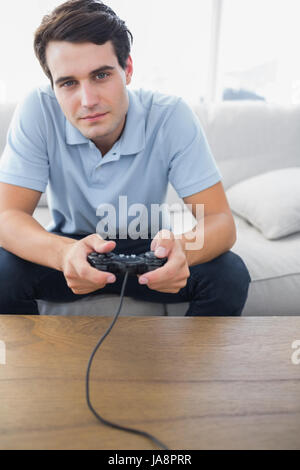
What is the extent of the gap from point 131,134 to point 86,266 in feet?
1.63

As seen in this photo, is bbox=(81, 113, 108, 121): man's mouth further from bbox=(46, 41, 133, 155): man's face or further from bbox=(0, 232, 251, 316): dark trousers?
bbox=(0, 232, 251, 316): dark trousers

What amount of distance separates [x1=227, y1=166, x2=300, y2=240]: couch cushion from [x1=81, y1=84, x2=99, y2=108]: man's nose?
0.68 meters

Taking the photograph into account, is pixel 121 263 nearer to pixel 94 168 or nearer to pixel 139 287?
pixel 139 287

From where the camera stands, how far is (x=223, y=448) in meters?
0.44

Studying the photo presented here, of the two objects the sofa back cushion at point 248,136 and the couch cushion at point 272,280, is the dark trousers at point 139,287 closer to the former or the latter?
the couch cushion at point 272,280

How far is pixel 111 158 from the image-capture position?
39.1 inches

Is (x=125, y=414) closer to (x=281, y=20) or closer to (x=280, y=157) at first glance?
(x=280, y=157)

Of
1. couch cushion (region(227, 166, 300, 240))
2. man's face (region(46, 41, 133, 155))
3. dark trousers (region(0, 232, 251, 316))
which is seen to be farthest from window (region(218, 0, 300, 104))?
dark trousers (region(0, 232, 251, 316))

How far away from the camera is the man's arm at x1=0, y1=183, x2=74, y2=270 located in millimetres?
811

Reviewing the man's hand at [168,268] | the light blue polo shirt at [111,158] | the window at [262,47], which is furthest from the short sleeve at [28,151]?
the window at [262,47]

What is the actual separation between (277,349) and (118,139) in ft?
2.19

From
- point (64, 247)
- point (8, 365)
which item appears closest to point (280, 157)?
point (64, 247)

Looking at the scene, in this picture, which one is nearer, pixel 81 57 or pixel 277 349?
pixel 277 349

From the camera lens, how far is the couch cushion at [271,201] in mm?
1225
